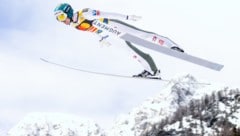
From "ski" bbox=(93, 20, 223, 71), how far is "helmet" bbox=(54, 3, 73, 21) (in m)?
1.45

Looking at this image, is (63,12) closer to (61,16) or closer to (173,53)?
(61,16)

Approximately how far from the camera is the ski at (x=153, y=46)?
102ft

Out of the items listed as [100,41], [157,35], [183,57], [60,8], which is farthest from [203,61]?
[60,8]

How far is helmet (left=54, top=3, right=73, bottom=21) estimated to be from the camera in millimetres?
31391

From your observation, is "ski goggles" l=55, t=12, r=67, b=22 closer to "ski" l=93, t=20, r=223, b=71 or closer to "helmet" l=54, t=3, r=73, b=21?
"helmet" l=54, t=3, r=73, b=21

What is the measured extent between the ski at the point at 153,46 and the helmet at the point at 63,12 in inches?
57.2

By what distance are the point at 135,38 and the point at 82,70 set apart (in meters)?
6.54

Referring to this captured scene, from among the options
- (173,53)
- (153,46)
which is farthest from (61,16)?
(173,53)

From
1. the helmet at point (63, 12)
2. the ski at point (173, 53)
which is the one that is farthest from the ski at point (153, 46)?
the helmet at point (63, 12)

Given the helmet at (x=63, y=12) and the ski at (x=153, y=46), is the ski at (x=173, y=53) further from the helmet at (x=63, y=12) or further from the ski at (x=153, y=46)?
the helmet at (x=63, y=12)

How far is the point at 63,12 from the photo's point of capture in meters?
31.5

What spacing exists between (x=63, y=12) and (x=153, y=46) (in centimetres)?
519

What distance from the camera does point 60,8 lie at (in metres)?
31.5

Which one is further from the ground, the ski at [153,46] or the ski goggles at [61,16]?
the ski goggles at [61,16]
